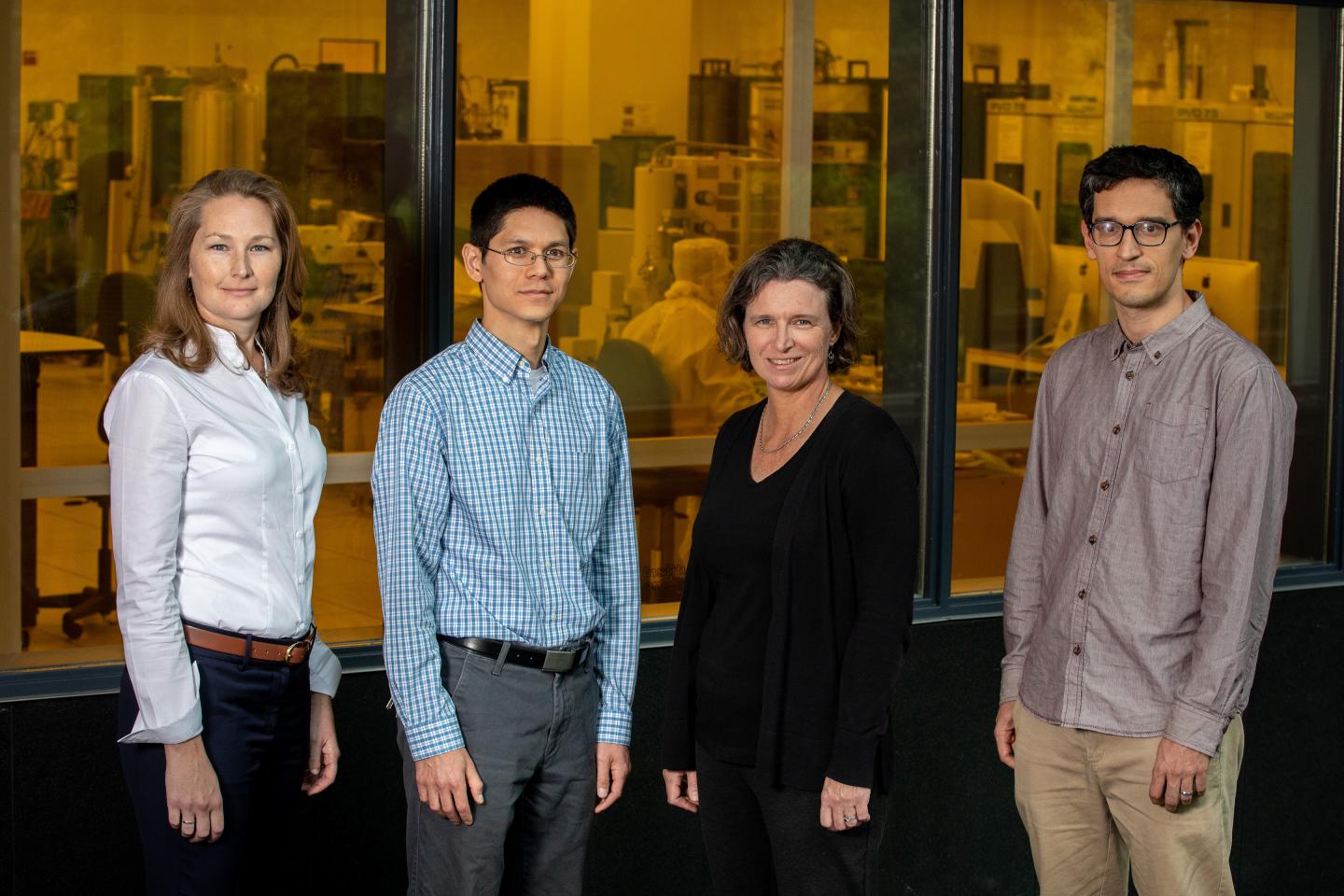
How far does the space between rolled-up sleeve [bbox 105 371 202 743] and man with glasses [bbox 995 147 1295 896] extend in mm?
1688

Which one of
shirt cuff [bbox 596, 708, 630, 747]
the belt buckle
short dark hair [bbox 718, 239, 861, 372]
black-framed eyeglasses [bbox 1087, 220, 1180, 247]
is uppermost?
black-framed eyeglasses [bbox 1087, 220, 1180, 247]

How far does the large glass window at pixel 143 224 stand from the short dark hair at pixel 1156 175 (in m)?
1.88

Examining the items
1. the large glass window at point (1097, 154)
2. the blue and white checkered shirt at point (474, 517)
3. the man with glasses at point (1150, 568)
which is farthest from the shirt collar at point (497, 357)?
the large glass window at point (1097, 154)

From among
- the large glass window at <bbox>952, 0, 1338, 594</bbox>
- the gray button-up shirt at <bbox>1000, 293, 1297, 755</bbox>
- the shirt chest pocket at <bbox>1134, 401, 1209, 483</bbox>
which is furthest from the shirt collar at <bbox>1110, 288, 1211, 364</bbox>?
the large glass window at <bbox>952, 0, 1338, 594</bbox>

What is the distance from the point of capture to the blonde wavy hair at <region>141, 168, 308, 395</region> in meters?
2.83

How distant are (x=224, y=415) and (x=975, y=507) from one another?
2805mm

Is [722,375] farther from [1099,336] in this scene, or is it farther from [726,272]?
[1099,336]

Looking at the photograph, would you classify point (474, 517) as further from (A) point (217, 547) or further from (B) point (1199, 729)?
(B) point (1199, 729)

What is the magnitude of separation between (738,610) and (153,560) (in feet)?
3.44

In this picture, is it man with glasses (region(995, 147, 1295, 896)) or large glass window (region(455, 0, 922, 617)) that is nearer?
man with glasses (region(995, 147, 1295, 896))

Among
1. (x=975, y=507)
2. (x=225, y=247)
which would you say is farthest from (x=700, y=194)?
(x=225, y=247)

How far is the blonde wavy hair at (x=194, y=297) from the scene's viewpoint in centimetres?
283

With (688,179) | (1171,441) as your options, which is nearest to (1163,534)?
(1171,441)

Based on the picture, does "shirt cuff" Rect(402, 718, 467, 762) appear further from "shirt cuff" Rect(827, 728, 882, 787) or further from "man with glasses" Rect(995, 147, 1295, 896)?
"man with glasses" Rect(995, 147, 1295, 896)
